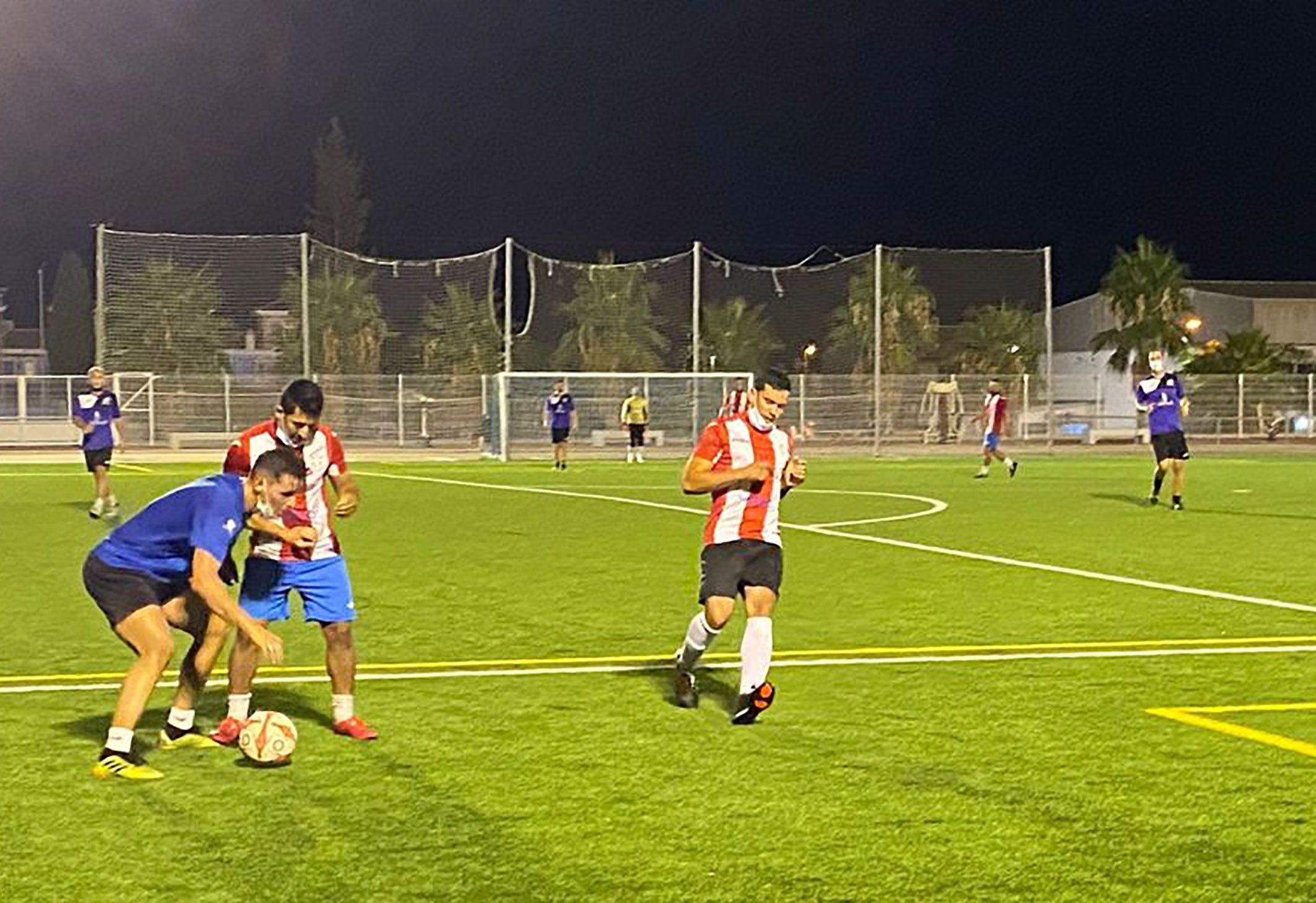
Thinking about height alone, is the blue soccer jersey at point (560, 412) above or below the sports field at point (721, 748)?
above

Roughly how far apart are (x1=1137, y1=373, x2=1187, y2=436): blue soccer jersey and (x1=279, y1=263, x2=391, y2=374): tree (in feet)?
82.1

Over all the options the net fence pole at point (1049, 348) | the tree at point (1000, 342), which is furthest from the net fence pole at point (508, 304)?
the tree at point (1000, 342)

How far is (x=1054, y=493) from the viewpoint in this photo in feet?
98.4

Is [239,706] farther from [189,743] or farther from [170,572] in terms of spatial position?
[170,572]

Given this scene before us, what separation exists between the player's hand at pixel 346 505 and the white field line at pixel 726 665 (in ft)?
6.43

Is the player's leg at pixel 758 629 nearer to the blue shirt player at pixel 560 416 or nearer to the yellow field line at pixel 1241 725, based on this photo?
the yellow field line at pixel 1241 725

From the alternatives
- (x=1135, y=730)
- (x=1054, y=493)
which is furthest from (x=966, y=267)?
(x=1135, y=730)

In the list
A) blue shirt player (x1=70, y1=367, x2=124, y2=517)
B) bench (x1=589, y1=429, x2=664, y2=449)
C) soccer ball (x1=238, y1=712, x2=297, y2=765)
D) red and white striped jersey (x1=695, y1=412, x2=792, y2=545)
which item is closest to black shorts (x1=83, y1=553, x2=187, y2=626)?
soccer ball (x1=238, y1=712, x2=297, y2=765)

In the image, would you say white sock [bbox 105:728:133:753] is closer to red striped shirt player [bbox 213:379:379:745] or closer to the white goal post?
red striped shirt player [bbox 213:379:379:745]

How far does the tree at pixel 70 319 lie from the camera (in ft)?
437

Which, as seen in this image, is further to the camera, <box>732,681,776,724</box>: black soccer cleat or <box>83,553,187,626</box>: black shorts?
<box>732,681,776,724</box>: black soccer cleat

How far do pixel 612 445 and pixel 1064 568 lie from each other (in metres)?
32.6

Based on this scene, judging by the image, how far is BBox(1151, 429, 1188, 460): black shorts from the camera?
24.4 meters

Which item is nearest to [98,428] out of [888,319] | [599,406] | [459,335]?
[459,335]
